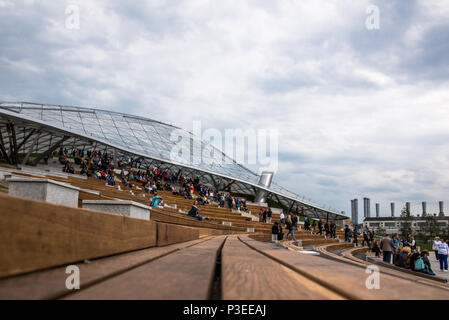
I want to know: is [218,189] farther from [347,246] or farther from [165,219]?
[165,219]

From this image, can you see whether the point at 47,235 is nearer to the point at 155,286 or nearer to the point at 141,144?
the point at 155,286

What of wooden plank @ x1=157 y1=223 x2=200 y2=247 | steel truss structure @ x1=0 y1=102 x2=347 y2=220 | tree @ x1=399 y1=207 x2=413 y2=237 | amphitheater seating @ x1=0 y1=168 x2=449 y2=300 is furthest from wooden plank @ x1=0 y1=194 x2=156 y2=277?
tree @ x1=399 y1=207 x2=413 y2=237

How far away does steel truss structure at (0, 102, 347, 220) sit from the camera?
35.3 metres

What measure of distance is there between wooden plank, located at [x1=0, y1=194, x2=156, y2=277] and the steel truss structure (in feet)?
94.0

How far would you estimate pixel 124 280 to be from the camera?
4.60 ft

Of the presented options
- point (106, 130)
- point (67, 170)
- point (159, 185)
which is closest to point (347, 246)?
point (159, 185)

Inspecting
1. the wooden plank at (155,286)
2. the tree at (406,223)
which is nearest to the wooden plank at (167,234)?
the wooden plank at (155,286)

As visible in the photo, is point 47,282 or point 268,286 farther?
point 268,286

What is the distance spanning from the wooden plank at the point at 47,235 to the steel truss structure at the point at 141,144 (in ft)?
94.0

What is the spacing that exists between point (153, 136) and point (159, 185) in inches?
829

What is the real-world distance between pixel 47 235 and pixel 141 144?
42.5 m

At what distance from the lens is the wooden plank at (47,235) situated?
113 cm

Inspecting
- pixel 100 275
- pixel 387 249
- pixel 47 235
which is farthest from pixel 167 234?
pixel 387 249

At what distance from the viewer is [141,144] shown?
4272cm
